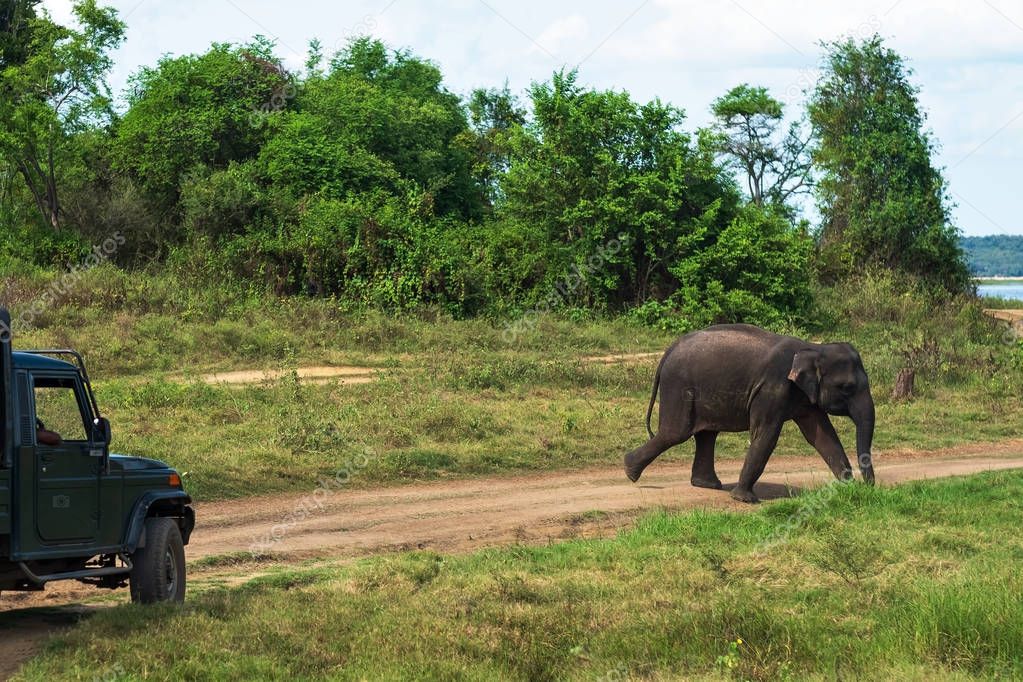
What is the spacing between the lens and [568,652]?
9.45 meters

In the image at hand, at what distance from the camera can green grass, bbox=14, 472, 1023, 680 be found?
8938mm

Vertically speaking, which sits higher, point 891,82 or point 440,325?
point 891,82

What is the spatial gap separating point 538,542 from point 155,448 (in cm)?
659

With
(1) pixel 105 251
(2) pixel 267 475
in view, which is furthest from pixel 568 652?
(1) pixel 105 251

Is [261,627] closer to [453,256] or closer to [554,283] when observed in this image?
[453,256]

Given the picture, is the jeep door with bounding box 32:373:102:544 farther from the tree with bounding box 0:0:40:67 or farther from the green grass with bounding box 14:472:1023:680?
the tree with bounding box 0:0:40:67

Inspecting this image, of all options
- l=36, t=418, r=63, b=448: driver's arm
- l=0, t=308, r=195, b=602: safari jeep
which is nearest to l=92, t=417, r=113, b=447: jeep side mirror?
l=0, t=308, r=195, b=602: safari jeep

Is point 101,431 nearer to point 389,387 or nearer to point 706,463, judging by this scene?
point 706,463

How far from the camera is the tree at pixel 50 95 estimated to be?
98.4ft

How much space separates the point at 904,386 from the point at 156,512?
19.8 meters

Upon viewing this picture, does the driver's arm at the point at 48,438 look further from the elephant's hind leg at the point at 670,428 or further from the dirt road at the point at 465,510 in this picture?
the elephant's hind leg at the point at 670,428

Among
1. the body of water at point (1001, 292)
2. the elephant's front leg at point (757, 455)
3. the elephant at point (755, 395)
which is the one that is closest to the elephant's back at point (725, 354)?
the elephant at point (755, 395)

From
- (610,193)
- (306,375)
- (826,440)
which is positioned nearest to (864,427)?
(826,440)

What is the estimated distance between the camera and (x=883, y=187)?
41219mm
